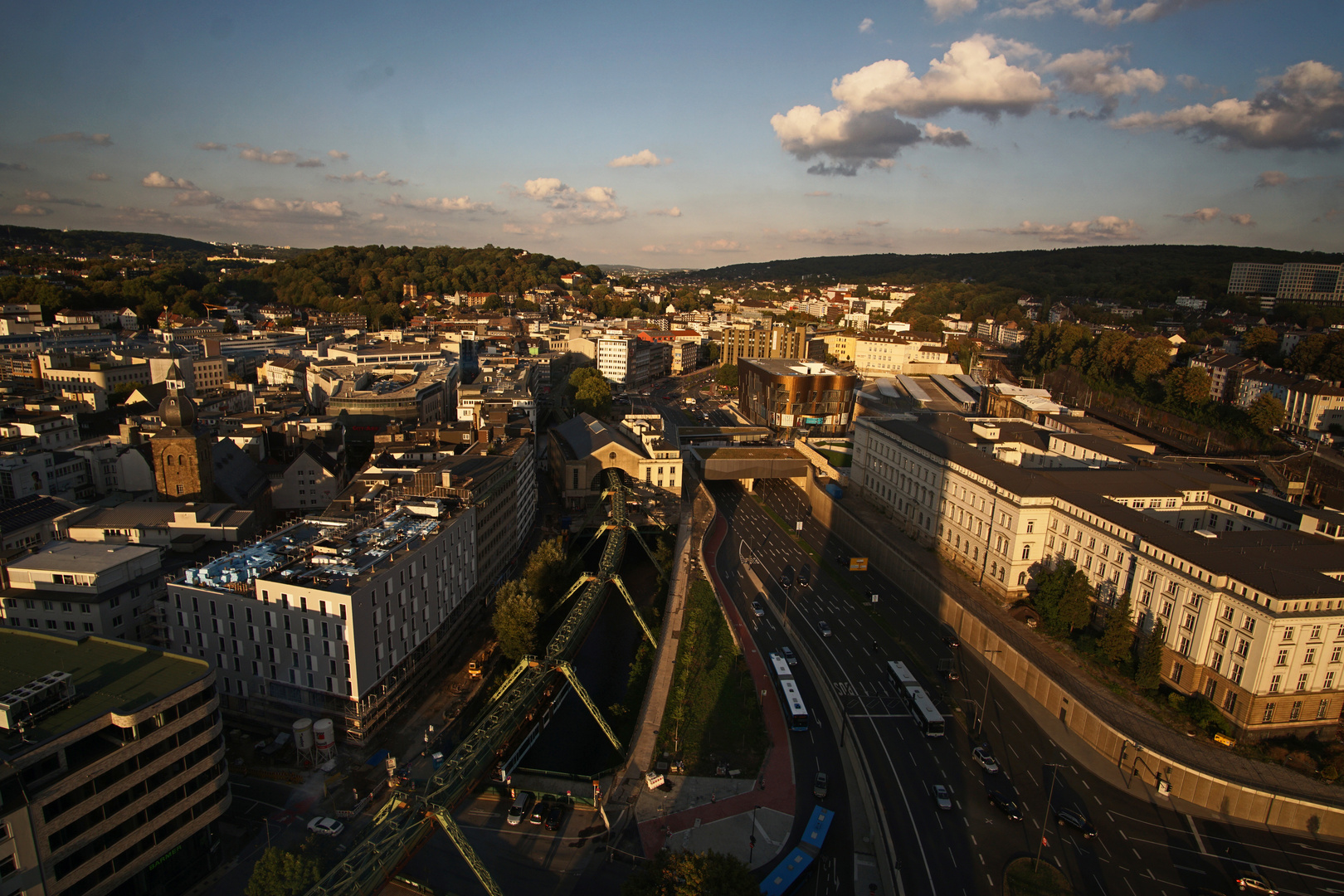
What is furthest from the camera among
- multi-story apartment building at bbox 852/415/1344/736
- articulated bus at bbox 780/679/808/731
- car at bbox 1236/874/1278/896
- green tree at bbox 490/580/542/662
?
green tree at bbox 490/580/542/662

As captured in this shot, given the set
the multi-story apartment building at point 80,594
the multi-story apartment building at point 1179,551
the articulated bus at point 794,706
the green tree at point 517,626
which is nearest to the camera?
the multi-story apartment building at point 1179,551

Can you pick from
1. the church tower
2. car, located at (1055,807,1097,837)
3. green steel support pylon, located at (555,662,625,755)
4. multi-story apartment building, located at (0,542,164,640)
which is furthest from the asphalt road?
the church tower

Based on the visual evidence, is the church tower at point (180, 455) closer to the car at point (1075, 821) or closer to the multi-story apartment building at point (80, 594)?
the multi-story apartment building at point (80, 594)

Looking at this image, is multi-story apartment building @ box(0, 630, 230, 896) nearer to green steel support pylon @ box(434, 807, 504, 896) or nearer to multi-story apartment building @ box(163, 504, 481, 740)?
multi-story apartment building @ box(163, 504, 481, 740)

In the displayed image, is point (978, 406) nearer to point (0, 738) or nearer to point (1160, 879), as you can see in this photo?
point (1160, 879)

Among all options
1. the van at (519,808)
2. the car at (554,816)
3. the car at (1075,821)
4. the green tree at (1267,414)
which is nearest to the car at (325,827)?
the van at (519,808)

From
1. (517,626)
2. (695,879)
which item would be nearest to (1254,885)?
(695,879)
